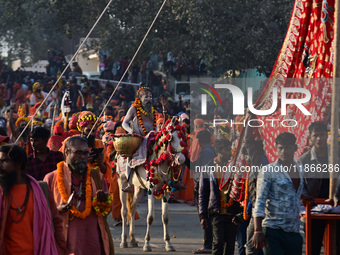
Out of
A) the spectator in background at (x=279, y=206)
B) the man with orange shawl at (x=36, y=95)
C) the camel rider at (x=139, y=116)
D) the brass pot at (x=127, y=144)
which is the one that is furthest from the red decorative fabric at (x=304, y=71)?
the man with orange shawl at (x=36, y=95)

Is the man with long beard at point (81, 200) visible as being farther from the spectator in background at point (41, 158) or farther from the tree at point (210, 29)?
the tree at point (210, 29)

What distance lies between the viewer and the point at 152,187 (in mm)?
13727

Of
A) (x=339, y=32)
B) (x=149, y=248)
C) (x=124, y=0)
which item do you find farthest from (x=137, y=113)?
(x=124, y=0)

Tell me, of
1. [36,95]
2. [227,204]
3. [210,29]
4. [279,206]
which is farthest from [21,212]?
[210,29]

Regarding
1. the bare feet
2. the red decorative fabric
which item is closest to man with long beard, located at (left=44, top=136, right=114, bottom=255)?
the red decorative fabric

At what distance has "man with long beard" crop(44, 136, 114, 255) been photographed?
25.9ft

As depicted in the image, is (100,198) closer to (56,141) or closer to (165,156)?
(165,156)

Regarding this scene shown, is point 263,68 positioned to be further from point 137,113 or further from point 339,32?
point 339,32

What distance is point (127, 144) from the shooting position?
14.0 meters

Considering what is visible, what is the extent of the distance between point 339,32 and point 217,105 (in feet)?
73.6

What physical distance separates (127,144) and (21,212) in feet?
23.4

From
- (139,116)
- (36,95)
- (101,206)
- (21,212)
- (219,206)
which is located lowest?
(219,206)

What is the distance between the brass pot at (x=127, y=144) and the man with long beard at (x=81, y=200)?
5840 mm

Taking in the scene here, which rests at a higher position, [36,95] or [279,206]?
[36,95]
